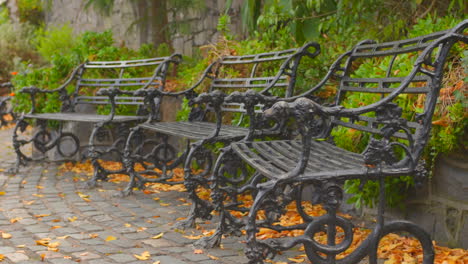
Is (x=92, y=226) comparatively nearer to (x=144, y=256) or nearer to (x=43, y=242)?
(x=43, y=242)

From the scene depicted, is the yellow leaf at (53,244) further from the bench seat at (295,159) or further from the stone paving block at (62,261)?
the bench seat at (295,159)

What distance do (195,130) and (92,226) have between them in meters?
1.04

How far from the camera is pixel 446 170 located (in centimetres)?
333

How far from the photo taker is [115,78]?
684cm

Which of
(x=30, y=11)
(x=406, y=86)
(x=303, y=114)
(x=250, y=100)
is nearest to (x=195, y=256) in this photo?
(x=250, y=100)

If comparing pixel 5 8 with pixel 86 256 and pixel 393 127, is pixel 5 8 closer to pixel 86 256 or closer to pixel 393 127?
pixel 86 256

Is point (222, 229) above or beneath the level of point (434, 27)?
beneath

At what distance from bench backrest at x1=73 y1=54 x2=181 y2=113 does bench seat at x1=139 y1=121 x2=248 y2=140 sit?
99cm

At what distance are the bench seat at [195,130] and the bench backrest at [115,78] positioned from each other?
0.99 metres

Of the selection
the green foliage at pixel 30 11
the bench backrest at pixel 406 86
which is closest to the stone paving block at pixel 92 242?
the bench backrest at pixel 406 86

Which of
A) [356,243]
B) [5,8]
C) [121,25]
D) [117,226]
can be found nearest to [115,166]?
[117,226]

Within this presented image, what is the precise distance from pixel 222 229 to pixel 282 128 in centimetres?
91

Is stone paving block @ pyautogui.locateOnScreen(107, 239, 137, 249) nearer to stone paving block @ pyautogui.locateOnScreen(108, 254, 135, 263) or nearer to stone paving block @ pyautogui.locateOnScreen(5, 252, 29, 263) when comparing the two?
stone paving block @ pyautogui.locateOnScreen(108, 254, 135, 263)

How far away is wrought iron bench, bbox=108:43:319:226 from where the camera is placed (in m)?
3.96
